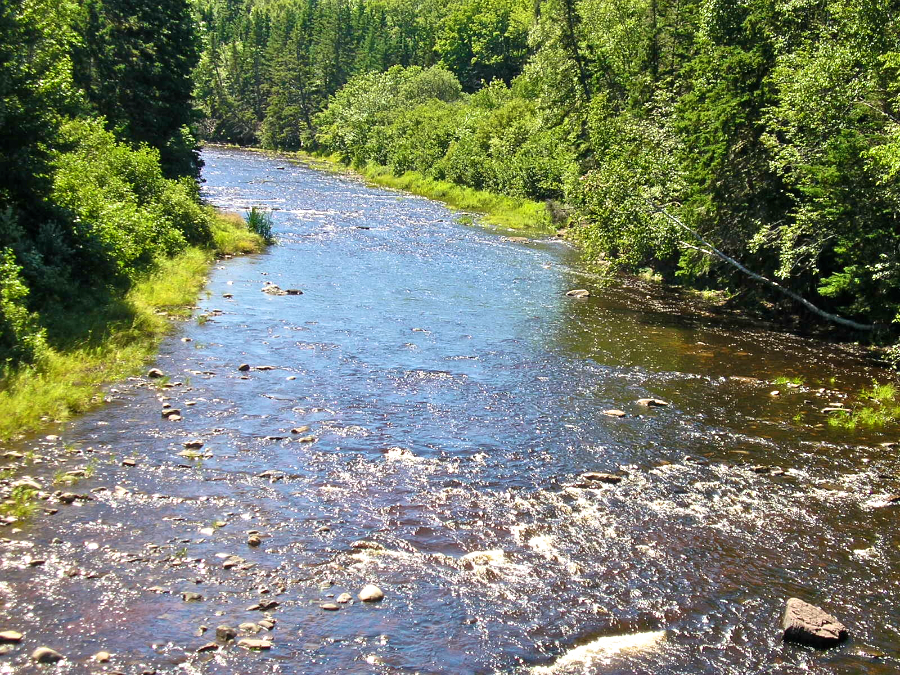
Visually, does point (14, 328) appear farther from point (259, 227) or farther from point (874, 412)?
point (259, 227)

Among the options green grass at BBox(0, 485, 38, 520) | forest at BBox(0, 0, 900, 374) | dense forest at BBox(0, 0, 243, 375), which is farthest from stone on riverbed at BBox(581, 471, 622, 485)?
forest at BBox(0, 0, 900, 374)

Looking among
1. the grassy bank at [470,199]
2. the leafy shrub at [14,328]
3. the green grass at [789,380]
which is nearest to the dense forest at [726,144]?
the grassy bank at [470,199]

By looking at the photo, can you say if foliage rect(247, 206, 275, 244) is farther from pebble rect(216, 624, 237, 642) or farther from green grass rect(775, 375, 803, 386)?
pebble rect(216, 624, 237, 642)

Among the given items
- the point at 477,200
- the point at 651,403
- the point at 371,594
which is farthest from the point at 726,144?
the point at 477,200

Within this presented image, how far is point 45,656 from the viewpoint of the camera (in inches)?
316

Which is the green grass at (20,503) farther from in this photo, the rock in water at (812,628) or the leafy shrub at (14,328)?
the rock in water at (812,628)

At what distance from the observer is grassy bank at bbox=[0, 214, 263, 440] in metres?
14.4

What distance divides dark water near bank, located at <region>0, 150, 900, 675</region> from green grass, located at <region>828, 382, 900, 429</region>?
583 millimetres

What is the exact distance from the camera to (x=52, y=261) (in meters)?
20.3

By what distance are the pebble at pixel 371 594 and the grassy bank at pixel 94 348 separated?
7452 millimetres

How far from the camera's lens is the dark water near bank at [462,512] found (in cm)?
903

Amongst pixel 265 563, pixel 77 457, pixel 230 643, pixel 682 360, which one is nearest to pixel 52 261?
pixel 77 457

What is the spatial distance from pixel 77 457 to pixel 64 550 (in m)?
3.22

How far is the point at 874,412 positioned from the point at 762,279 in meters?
9.54
